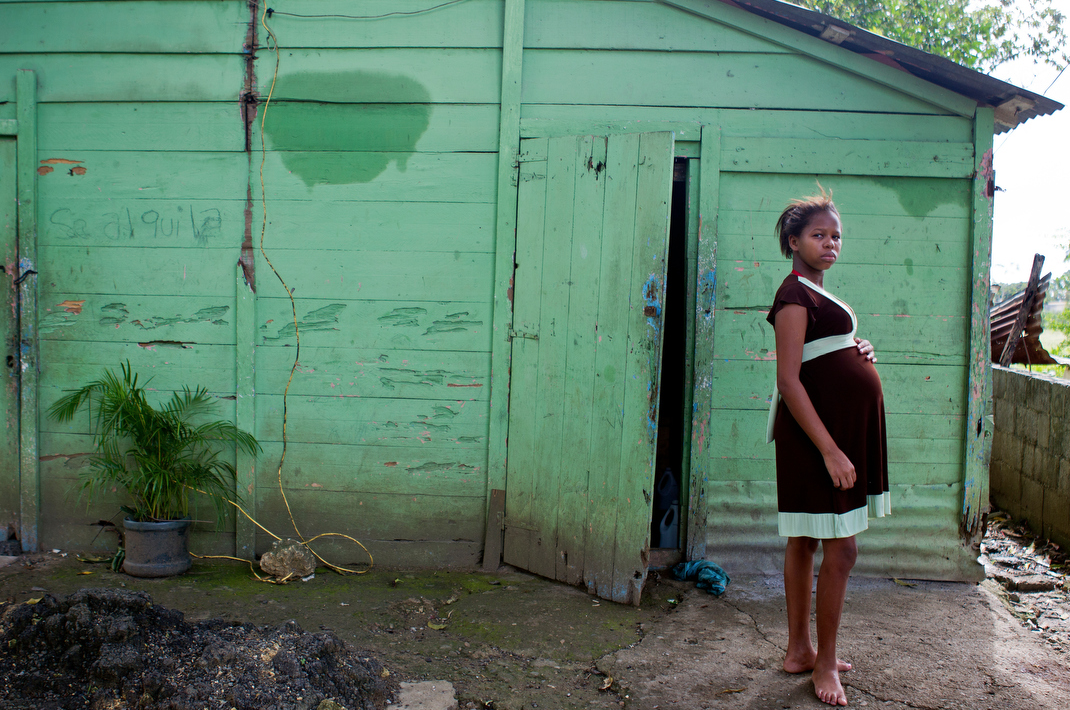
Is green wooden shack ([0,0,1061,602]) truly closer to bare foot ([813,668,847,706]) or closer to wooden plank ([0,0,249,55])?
wooden plank ([0,0,249,55])

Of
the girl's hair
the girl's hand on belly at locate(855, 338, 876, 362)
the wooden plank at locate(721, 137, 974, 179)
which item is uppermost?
the wooden plank at locate(721, 137, 974, 179)

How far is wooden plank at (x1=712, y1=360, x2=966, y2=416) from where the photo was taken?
3494mm

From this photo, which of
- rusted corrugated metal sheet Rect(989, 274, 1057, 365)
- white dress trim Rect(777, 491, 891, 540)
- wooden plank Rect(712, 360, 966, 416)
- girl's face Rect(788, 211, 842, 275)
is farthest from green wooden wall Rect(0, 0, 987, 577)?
rusted corrugated metal sheet Rect(989, 274, 1057, 365)

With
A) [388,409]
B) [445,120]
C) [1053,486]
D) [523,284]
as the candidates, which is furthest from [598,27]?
[1053,486]

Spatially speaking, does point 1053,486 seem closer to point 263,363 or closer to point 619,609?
point 619,609

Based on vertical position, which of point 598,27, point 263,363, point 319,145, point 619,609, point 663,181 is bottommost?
point 619,609

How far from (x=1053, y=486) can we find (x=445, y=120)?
4.23m

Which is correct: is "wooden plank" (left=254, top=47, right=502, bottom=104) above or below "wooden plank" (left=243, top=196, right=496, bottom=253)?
above

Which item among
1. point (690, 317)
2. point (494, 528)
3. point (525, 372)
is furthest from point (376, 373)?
point (690, 317)

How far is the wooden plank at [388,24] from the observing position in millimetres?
3504

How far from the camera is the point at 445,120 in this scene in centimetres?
351

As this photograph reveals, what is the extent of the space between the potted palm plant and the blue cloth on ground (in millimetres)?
2257

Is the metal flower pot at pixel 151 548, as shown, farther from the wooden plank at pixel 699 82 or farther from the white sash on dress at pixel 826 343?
the white sash on dress at pixel 826 343

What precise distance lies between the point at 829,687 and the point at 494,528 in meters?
1.72
